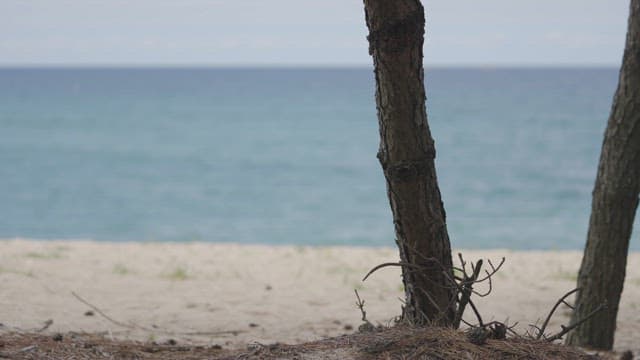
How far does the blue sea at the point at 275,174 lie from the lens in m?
20.8

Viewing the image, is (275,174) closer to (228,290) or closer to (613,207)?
(228,290)

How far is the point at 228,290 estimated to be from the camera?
9062 millimetres

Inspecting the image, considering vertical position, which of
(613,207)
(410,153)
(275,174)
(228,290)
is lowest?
(228,290)

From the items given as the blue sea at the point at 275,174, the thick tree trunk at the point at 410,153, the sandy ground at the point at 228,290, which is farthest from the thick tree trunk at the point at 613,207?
the blue sea at the point at 275,174

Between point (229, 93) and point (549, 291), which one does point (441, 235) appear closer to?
point (549, 291)

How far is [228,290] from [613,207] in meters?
4.30

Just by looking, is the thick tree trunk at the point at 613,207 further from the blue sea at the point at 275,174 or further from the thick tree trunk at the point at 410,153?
the blue sea at the point at 275,174

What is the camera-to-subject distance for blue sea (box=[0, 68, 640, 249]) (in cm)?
2081

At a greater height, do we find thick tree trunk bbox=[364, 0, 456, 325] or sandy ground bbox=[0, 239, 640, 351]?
thick tree trunk bbox=[364, 0, 456, 325]

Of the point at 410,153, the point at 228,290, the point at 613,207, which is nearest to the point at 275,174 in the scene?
the point at 228,290

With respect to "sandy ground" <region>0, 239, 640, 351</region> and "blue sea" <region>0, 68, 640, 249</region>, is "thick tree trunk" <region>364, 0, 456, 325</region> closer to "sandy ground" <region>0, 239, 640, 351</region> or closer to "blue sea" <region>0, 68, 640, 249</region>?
"sandy ground" <region>0, 239, 640, 351</region>

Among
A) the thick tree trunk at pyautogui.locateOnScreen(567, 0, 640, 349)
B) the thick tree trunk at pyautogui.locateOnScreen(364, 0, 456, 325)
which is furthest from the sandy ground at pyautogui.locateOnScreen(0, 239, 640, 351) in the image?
the thick tree trunk at pyautogui.locateOnScreen(364, 0, 456, 325)

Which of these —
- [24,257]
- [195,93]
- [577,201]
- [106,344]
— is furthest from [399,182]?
[195,93]

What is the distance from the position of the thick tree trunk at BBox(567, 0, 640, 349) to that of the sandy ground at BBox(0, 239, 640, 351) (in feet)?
1.73
